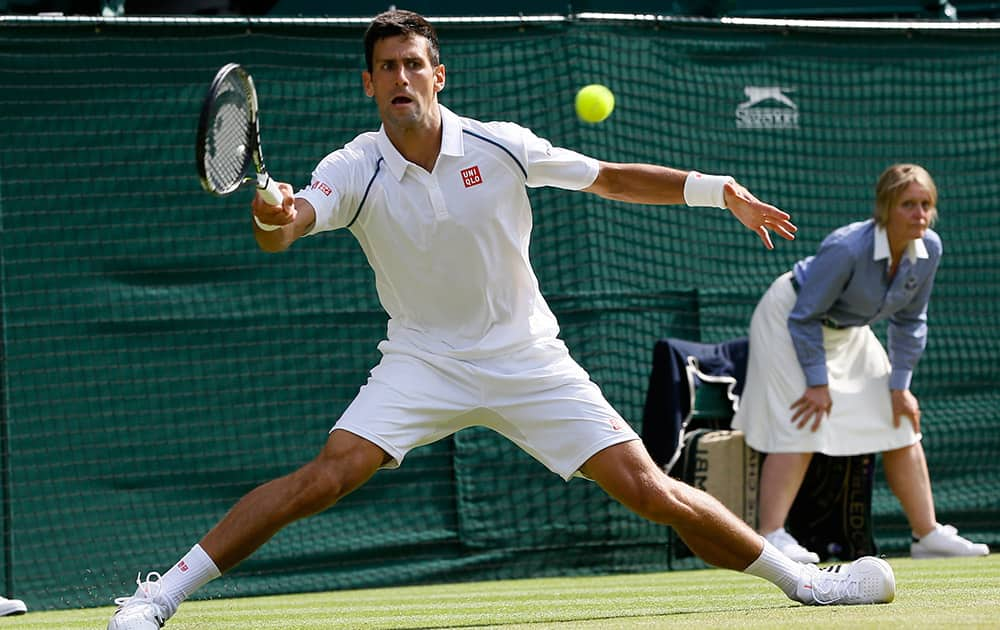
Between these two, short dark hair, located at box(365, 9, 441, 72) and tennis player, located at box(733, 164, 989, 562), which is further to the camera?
tennis player, located at box(733, 164, 989, 562)

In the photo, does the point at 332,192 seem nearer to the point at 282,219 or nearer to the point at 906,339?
the point at 282,219

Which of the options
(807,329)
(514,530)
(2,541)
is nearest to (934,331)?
(807,329)

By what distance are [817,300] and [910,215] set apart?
52cm

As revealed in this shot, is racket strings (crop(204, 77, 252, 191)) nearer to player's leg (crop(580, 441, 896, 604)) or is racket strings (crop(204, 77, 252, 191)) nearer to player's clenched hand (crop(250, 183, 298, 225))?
player's clenched hand (crop(250, 183, 298, 225))

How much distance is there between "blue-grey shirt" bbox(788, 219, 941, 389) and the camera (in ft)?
21.5

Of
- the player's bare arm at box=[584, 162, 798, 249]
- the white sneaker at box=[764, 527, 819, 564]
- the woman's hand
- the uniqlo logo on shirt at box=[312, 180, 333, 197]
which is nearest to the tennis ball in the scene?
the woman's hand

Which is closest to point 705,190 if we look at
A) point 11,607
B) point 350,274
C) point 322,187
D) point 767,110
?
point 322,187

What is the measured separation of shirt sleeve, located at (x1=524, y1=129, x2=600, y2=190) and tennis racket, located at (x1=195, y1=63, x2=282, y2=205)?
88cm

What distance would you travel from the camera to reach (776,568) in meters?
4.53

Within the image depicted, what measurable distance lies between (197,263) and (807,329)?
8.72 feet

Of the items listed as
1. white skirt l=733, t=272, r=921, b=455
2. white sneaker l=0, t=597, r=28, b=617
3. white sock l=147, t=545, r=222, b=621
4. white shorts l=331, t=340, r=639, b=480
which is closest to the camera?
white sock l=147, t=545, r=222, b=621

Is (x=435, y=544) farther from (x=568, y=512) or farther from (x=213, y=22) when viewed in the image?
(x=213, y=22)

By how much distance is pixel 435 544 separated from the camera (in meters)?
7.12

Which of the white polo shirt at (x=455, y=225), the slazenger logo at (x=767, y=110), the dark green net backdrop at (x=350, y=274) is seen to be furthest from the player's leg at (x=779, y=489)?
the white polo shirt at (x=455, y=225)
